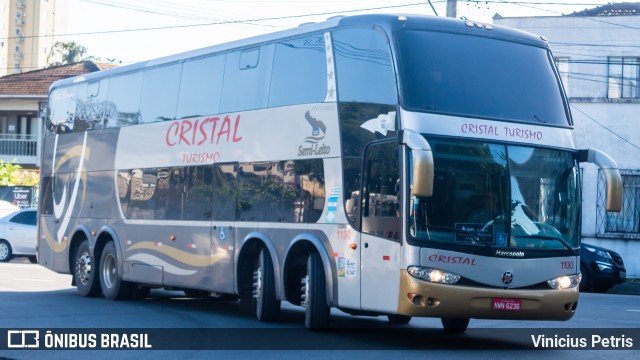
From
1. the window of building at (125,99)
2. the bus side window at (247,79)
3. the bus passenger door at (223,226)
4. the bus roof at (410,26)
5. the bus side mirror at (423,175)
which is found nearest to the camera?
the bus side mirror at (423,175)

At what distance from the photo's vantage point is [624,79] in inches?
1281

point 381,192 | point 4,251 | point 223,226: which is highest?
point 381,192

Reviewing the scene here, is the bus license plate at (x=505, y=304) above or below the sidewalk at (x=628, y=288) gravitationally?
above

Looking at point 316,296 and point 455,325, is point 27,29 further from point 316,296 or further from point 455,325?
point 316,296

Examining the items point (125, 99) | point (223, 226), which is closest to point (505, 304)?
point (223, 226)

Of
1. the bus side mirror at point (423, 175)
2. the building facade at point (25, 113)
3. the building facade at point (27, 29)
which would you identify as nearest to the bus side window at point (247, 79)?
the bus side mirror at point (423, 175)

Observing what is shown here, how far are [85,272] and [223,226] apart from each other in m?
5.09

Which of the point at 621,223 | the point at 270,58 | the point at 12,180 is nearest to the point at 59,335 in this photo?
the point at 270,58

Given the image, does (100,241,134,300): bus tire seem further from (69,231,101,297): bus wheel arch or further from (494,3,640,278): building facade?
(494,3,640,278): building facade

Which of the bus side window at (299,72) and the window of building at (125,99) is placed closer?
the bus side window at (299,72)

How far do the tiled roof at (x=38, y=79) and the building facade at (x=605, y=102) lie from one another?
2680cm

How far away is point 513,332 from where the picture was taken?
581 inches

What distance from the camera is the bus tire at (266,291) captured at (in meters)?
14.5

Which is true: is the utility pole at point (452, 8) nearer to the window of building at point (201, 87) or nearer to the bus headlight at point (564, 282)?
the window of building at point (201, 87)
